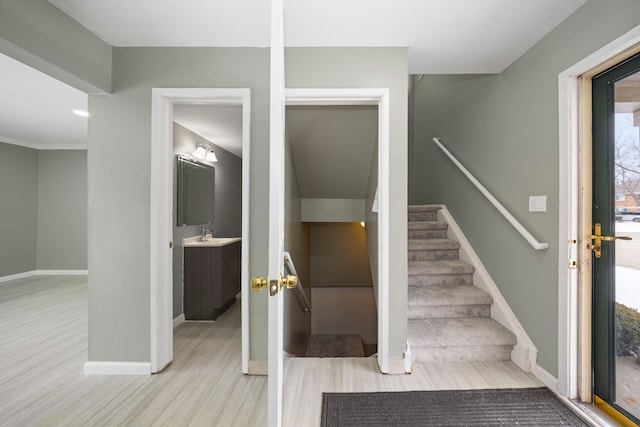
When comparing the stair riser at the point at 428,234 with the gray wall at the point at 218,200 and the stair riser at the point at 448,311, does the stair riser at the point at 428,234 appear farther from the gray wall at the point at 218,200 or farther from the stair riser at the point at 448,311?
the gray wall at the point at 218,200

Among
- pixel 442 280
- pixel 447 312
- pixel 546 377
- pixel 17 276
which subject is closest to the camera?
pixel 546 377

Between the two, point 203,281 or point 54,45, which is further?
point 203,281

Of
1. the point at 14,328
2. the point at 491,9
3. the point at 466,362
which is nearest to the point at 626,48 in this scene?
the point at 491,9

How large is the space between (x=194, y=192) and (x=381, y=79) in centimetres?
247

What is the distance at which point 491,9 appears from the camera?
1658 mm

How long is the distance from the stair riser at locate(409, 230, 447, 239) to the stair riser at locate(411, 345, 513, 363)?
1.35 meters

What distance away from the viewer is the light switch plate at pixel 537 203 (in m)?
1.93

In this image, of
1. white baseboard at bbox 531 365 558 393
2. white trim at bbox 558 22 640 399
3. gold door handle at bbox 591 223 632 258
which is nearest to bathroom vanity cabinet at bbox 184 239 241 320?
white baseboard at bbox 531 365 558 393

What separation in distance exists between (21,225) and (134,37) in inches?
200

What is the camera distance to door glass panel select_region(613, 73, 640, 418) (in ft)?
4.94

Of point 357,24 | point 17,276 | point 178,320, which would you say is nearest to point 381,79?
point 357,24

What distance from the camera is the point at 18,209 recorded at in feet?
16.0

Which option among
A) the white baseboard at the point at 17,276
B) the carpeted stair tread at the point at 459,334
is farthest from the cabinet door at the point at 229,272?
the white baseboard at the point at 17,276

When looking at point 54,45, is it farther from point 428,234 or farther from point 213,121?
point 428,234
